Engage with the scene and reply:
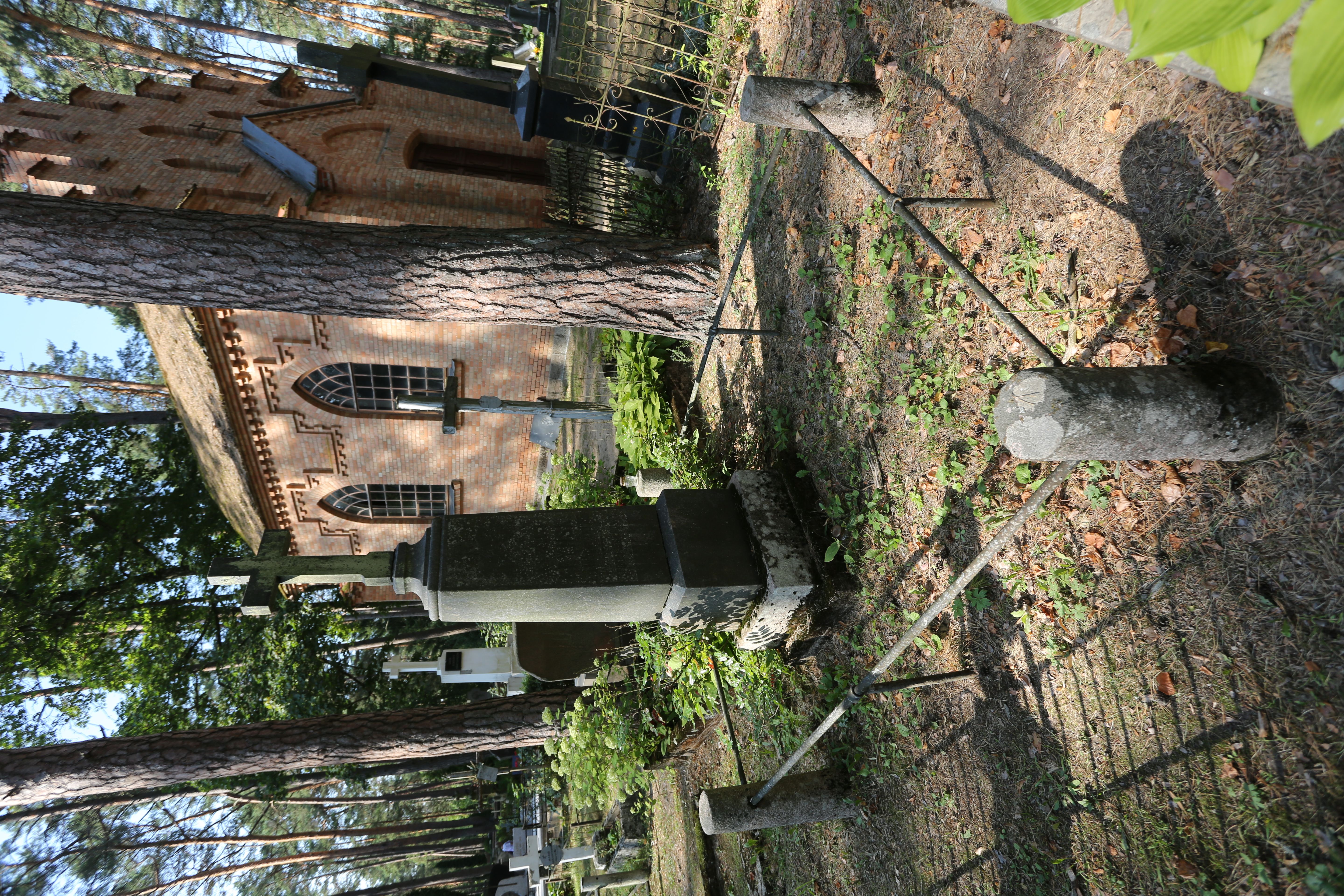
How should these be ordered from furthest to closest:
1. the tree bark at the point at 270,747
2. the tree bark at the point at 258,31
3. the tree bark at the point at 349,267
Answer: the tree bark at the point at 258,31 → the tree bark at the point at 270,747 → the tree bark at the point at 349,267

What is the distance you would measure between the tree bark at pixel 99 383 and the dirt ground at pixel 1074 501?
2324cm

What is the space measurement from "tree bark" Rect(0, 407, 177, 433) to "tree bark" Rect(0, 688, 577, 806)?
27.1 ft

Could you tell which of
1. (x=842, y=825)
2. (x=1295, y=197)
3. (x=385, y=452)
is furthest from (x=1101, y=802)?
(x=385, y=452)

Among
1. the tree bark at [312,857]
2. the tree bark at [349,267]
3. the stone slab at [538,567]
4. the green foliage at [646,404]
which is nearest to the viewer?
the stone slab at [538,567]

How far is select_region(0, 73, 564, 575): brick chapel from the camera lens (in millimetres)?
8773

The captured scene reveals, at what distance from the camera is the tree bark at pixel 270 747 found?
818 centimetres

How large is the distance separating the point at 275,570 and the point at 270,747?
455cm

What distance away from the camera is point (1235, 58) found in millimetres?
864

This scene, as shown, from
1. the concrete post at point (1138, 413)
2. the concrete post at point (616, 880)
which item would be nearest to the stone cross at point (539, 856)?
the concrete post at point (616, 880)

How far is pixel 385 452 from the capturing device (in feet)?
37.5

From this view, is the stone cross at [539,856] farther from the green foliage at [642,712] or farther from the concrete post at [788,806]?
the concrete post at [788,806]

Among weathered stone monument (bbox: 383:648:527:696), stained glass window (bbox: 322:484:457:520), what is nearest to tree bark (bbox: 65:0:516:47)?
stained glass window (bbox: 322:484:457:520)

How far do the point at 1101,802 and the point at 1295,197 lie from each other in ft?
7.58

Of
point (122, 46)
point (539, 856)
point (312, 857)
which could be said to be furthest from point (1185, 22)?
point (312, 857)
